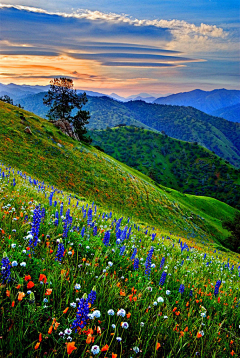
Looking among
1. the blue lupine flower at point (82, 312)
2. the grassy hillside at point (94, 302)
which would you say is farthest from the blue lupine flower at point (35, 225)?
the blue lupine flower at point (82, 312)

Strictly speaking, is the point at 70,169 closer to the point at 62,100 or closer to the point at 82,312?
the point at 82,312

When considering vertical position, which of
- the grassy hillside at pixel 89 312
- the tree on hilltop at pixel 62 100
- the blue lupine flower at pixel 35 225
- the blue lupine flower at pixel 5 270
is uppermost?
the tree on hilltop at pixel 62 100

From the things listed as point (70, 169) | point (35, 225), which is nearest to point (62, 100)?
point (70, 169)

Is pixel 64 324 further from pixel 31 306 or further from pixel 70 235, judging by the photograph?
pixel 70 235

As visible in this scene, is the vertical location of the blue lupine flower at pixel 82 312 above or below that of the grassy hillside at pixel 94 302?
above

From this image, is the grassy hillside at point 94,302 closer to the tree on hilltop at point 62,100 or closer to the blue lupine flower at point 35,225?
the blue lupine flower at point 35,225

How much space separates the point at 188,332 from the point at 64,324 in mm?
1819

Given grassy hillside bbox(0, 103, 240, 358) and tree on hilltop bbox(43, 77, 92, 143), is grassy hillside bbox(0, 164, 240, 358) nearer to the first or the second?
grassy hillside bbox(0, 103, 240, 358)

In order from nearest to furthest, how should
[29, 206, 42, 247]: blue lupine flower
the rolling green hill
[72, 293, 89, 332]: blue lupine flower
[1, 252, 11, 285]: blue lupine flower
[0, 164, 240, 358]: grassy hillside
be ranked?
1. [72, 293, 89, 332]: blue lupine flower
2. [0, 164, 240, 358]: grassy hillside
3. [1, 252, 11, 285]: blue lupine flower
4. [29, 206, 42, 247]: blue lupine flower
5. the rolling green hill

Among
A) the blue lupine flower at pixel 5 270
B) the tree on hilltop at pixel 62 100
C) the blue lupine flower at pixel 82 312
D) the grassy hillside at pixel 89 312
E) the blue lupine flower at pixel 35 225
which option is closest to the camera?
the blue lupine flower at pixel 82 312

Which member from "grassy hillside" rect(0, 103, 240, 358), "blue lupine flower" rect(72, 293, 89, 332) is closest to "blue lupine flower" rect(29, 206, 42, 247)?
"grassy hillside" rect(0, 103, 240, 358)

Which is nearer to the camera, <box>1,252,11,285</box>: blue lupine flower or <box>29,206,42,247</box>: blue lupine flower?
<box>1,252,11,285</box>: blue lupine flower

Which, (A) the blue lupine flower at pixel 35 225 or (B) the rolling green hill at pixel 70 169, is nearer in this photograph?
(A) the blue lupine flower at pixel 35 225

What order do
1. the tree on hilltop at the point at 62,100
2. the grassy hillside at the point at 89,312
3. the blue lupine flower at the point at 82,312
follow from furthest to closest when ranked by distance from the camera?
the tree on hilltop at the point at 62,100 < the grassy hillside at the point at 89,312 < the blue lupine flower at the point at 82,312
